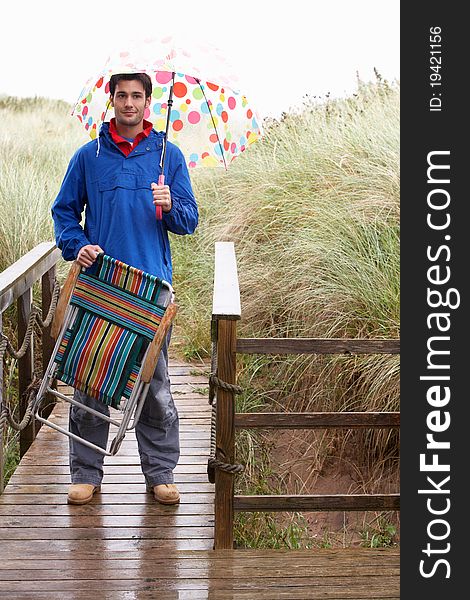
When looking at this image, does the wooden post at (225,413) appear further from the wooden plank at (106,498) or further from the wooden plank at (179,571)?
the wooden plank at (106,498)

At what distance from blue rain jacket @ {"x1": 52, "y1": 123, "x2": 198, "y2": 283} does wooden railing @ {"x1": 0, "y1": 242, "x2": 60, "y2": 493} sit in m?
0.52

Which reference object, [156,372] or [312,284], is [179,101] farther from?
[312,284]

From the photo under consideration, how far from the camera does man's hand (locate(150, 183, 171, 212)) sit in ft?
13.6

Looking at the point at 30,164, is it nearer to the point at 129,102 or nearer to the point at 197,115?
the point at 197,115

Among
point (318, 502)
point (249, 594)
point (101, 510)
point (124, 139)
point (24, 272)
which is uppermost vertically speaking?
point (124, 139)

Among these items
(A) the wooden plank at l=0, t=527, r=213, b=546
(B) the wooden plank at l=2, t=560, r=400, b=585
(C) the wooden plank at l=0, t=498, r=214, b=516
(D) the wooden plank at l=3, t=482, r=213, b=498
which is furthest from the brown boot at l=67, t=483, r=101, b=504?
(B) the wooden plank at l=2, t=560, r=400, b=585

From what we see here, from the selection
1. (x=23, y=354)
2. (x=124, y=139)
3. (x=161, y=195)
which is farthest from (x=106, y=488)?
(x=124, y=139)

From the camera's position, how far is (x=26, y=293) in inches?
208

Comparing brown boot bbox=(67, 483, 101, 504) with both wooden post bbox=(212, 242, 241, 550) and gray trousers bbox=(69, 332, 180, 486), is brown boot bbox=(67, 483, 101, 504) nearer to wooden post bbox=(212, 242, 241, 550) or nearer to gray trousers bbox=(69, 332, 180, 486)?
gray trousers bbox=(69, 332, 180, 486)

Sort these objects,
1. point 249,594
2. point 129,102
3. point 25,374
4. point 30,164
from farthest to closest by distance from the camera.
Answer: point 30,164 → point 25,374 → point 129,102 → point 249,594

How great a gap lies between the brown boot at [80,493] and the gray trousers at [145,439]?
1.5 inches

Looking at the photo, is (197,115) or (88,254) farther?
(197,115)

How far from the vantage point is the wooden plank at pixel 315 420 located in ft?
13.2

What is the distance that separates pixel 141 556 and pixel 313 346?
1.04 metres
